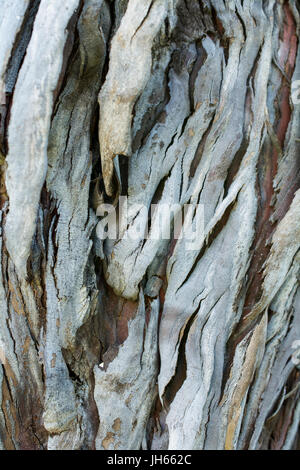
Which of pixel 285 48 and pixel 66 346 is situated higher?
pixel 285 48

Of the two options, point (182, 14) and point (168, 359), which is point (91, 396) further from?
point (182, 14)

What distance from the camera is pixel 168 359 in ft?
2.68

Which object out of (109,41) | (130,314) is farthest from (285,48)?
(130,314)

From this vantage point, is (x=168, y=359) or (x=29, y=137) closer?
(x=29, y=137)

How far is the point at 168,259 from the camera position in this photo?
2.68 ft

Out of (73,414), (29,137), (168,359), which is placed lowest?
(73,414)

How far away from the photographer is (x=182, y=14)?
0.80 metres

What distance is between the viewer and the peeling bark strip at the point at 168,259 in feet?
2.55

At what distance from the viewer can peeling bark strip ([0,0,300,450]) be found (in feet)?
2.55

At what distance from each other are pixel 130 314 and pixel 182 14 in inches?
24.2

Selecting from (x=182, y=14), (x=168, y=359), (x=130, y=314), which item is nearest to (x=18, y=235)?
(x=130, y=314)

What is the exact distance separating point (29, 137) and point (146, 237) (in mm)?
290
